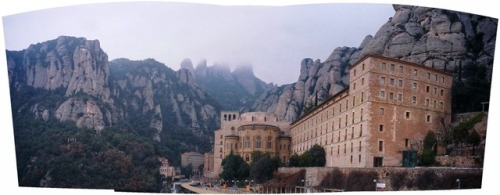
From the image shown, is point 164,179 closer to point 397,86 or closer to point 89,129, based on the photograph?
point 89,129

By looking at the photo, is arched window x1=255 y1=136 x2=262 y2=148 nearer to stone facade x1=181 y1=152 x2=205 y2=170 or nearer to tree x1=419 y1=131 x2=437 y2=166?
stone facade x1=181 y1=152 x2=205 y2=170

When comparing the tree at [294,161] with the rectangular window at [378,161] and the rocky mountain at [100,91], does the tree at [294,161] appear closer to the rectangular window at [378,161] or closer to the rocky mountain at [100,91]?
the rectangular window at [378,161]

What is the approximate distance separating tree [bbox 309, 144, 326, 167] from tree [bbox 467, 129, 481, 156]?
5.46 metres

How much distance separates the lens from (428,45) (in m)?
27.0

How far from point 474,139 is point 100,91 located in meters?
15.8

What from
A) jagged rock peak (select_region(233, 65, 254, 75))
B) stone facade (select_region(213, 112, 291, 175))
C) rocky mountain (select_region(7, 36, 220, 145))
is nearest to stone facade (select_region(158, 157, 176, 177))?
rocky mountain (select_region(7, 36, 220, 145))

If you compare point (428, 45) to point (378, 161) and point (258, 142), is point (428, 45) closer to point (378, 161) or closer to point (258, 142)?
point (378, 161)

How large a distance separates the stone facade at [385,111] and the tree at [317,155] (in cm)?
29

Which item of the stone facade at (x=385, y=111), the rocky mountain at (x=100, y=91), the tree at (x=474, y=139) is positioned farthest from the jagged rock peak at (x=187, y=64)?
the tree at (x=474, y=139)

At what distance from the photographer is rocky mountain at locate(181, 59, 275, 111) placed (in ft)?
90.5

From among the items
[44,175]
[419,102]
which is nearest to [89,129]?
[44,175]

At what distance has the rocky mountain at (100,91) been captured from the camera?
96.3 feet

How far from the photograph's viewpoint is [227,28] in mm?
27016

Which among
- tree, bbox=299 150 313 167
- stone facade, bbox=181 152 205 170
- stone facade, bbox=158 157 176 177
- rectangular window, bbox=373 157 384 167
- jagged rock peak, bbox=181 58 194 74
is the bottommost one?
stone facade, bbox=158 157 176 177
